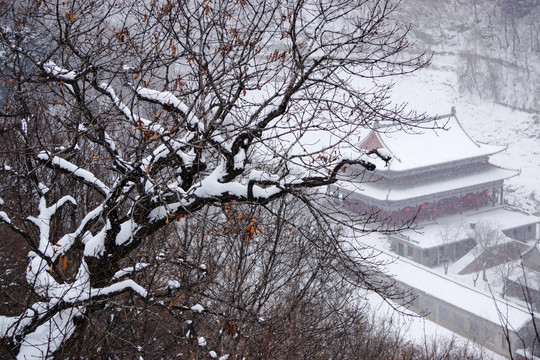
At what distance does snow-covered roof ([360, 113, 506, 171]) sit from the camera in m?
22.7

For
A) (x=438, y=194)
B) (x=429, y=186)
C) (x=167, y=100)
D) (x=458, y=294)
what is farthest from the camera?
(x=429, y=186)

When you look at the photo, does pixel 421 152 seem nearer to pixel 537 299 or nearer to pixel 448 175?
pixel 448 175

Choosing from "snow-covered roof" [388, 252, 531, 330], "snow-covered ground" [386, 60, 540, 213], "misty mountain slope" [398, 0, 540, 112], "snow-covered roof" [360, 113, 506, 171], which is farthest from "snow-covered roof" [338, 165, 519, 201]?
"misty mountain slope" [398, 0, 540, 112]

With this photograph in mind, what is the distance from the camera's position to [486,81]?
4503cm

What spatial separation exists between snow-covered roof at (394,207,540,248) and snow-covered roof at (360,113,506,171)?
9.56 ft

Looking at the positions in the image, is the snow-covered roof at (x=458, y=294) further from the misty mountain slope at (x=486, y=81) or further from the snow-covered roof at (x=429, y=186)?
the misty mountain slope at (x=486, y=81)

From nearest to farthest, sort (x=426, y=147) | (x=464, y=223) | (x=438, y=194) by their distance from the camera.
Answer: (x=464, y=223) → (x=438, y=194) → (x=426, y=147)

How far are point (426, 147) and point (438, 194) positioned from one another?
9.09 ft

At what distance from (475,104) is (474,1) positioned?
74.2ft

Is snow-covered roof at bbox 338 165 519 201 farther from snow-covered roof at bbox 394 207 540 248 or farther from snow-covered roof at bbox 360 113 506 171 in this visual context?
snow-covered roof at bbox 394 207 540 248

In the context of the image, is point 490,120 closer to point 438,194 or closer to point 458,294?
point 438,194

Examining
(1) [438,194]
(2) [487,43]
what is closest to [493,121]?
(2) [487,43]

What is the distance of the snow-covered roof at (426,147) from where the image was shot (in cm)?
2269

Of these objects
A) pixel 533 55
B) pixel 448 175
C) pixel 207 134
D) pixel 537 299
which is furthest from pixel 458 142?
pixel 533 55
